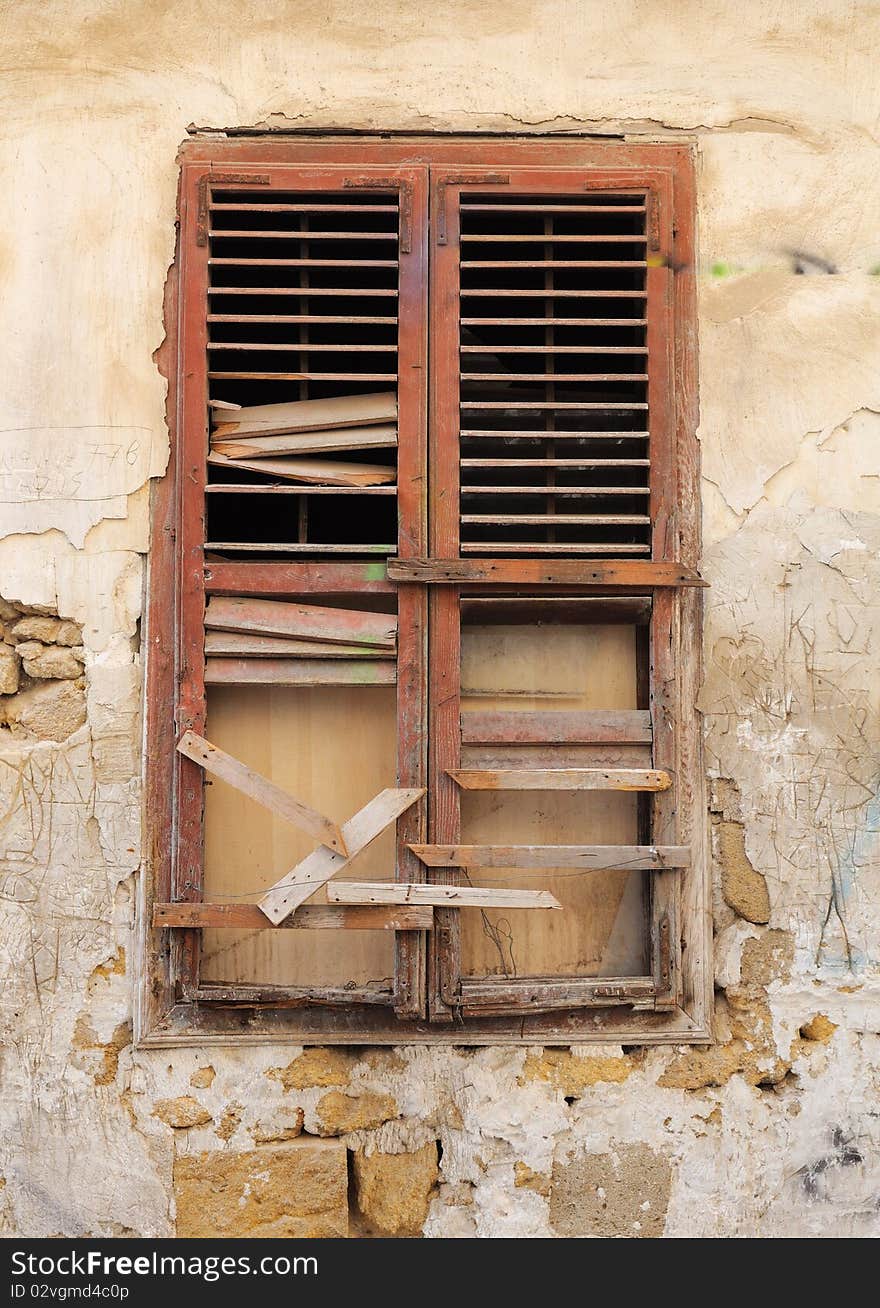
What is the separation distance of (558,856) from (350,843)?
23.5 inches

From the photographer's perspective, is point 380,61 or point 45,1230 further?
point 380,61

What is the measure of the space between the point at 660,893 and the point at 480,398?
1.59 meters

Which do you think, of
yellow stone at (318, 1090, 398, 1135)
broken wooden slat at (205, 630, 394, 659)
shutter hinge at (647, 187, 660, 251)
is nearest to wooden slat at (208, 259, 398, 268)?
shutter hinge at (647, 187, 660, 251)

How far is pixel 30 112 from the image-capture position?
3.15m

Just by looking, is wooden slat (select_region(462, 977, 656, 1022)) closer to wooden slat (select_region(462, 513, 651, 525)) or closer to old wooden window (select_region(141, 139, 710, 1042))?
old wooden window (select_region(141, 139, 710, 1042))

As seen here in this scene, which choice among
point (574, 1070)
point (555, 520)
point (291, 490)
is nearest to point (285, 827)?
point (291, 490)

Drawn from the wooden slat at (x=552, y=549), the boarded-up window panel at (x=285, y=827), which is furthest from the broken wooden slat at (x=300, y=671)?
the wooden slat at (x=552, y=549)

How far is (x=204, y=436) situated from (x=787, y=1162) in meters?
2.73

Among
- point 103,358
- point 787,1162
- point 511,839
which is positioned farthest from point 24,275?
point 787,1162

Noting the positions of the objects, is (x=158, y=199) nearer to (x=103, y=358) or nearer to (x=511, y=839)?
(x=103, y=358)

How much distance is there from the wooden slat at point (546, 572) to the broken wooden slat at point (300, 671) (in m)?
0.28

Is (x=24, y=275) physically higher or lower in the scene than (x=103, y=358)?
higher

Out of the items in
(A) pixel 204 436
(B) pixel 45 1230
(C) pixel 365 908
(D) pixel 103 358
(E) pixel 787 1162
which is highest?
(D) pixel 103 358

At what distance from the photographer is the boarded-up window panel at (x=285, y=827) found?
309cm
